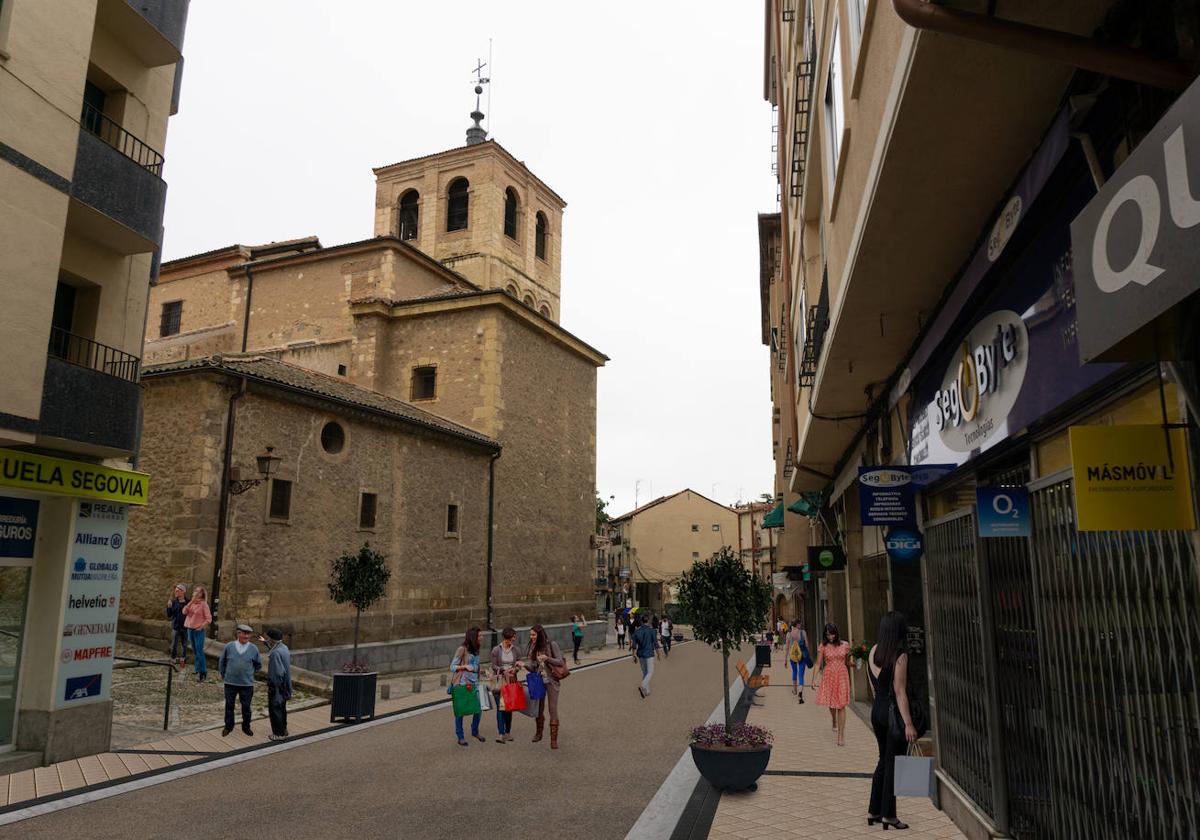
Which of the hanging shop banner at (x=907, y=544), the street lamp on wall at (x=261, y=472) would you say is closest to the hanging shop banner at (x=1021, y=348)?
the hanging shop banner at (x=907, y=544)

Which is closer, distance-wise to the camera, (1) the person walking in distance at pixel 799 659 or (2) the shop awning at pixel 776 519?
(1) the person walking in distance at pixel 799 659

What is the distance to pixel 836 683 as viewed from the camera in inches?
416

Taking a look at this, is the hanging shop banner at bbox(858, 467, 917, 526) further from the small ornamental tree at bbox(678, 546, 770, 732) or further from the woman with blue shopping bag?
the woman with blue shopping bag

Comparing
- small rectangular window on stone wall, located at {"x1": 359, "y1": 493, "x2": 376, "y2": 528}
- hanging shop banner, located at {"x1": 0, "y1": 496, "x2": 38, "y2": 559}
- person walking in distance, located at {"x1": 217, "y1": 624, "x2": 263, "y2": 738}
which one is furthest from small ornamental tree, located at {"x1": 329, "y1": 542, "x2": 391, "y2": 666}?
hanging shop banner, located at {"x1": 0, "y1": 496, "x2": 38, "y2": 559}

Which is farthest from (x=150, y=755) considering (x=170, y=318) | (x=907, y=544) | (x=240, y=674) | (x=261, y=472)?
(x=170, y=318)

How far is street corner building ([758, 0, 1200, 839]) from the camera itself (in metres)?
2.77

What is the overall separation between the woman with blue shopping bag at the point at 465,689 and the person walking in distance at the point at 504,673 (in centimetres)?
30

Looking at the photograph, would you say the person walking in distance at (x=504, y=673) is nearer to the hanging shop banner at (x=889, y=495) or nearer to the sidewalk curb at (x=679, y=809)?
the sidewalk curb at (x=679, y=809)

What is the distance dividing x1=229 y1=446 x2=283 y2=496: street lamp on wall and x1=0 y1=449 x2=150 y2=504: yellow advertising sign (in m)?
5.14

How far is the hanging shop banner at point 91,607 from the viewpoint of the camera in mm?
9883

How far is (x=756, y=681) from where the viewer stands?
13.8 m

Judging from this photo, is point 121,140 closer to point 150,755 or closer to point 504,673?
point 150,755

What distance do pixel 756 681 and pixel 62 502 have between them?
35.3 ft

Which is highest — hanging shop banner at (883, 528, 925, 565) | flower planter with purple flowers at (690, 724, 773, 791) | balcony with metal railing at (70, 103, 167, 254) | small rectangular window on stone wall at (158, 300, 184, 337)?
small rectangular window on stone wall at (158, 300, 184, 337)
